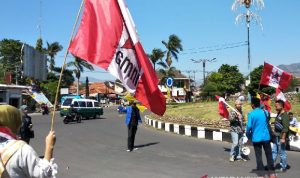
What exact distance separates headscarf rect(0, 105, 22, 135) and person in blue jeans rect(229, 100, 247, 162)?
902 centimetres

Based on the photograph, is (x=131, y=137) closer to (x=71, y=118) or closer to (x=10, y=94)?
(x=71, y=118)

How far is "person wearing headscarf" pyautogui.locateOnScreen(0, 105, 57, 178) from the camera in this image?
3.29 meters

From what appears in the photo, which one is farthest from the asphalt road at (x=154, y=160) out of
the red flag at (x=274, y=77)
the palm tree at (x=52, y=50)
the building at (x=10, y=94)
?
the palm tree at (x=52, y=50)

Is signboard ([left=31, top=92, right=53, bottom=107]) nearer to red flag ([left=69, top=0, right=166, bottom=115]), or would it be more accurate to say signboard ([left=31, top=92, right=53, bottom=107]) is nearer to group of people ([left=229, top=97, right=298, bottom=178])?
group of people ([left=229, top=97, right=298, bottom=178])

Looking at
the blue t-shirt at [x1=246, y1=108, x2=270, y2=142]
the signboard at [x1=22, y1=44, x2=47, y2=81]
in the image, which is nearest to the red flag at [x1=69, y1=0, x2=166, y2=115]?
the blue t-shirt at [x1=246, y1=108, x2=270, y2=142]

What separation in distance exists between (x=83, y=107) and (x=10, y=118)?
3348 centimetres

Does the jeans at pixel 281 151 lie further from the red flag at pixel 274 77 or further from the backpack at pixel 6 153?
the backpack at pixel 6 153

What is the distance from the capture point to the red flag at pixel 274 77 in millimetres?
13594

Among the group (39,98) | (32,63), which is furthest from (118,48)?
(39,98)

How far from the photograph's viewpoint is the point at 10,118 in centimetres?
336

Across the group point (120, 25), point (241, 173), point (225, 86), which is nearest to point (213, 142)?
point (241, 173)

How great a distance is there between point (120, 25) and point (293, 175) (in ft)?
19.8

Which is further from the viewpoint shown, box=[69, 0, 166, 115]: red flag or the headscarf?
box=[69, 0, 166, 115]: red flag

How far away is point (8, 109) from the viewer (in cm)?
338
